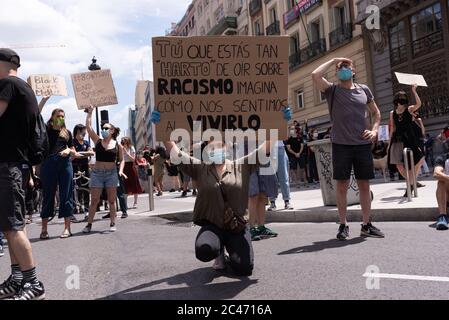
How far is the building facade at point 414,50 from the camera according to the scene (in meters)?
18.2

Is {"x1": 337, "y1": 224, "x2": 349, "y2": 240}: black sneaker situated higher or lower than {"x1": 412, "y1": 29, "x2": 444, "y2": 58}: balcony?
lower

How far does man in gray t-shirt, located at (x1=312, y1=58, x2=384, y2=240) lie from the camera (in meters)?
5.09

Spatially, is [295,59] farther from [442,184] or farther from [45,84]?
[442,184]

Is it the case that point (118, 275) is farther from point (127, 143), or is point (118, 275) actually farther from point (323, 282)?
point (127, 143)

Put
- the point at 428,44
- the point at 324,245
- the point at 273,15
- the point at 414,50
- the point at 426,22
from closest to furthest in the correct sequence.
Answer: the point at 324,245, the point at 428,44, the point at 426,22, the point at 414,50, the point at 273,15

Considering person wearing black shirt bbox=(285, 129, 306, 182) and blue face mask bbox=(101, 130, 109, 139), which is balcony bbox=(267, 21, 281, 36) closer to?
person wearing black shirt bbox=(285, 129, 306, 182)

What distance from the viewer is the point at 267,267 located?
4082 mm

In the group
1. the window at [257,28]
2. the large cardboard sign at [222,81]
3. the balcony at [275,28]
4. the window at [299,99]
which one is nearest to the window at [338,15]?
the window at [299,99]

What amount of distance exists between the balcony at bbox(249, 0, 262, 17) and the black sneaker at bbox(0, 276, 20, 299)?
33148mm

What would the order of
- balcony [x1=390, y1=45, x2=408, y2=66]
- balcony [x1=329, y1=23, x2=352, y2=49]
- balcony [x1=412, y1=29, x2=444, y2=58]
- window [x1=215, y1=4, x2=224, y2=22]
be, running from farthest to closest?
Answer: window [x1=215, y1=4, x2=224, y2=22]
balcony [x1=329, y1=23, x2=352, y2=49]
balcony [x1=390, y1=45, x2=408, y2=66]
balcony [x1=412, y1=29, x2=444, y2=58]

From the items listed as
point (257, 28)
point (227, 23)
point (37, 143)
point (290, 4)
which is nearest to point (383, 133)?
point (37, 143)

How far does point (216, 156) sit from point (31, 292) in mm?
1706

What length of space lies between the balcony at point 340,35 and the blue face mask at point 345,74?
1983 centimetres

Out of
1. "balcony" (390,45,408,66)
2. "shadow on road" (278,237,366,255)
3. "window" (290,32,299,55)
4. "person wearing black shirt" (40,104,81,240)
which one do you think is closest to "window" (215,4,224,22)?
"window" (290,32,299,55)
